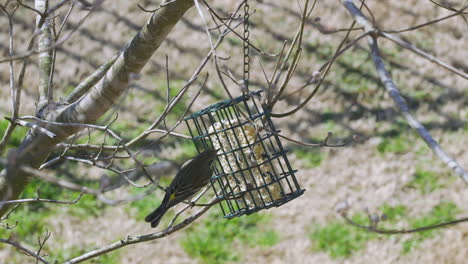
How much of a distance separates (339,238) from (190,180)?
2538 millimetres

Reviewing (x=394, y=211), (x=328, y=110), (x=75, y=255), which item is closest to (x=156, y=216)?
(x=75, y=255)

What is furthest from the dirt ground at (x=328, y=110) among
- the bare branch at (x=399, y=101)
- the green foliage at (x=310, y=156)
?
the bare branch at (x=399, y=101)

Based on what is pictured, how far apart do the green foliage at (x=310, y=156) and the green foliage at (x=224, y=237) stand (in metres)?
0.78

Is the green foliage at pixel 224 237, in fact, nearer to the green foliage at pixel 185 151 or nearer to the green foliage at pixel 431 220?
the green foliage at pixel 185 151

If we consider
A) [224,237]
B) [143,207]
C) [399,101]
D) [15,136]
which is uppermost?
[15,136]

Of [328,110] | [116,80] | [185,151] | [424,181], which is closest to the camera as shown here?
[116,80]

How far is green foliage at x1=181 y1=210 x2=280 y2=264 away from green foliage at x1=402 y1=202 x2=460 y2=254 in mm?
1173

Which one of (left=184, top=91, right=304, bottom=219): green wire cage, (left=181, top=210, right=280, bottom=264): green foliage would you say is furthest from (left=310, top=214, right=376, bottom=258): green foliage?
(left=184, top=91, right=304, bottom=219): green wire cage

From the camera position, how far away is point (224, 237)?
5641mm

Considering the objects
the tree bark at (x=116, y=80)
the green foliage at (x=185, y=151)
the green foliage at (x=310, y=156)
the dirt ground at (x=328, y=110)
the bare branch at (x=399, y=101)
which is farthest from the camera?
the green foliage at (x=310, y=156)

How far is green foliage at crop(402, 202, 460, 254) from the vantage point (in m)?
5.55

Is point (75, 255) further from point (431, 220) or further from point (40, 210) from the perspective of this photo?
point (431, 220)

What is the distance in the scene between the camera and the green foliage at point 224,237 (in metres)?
5.51

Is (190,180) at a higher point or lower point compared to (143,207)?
lower
